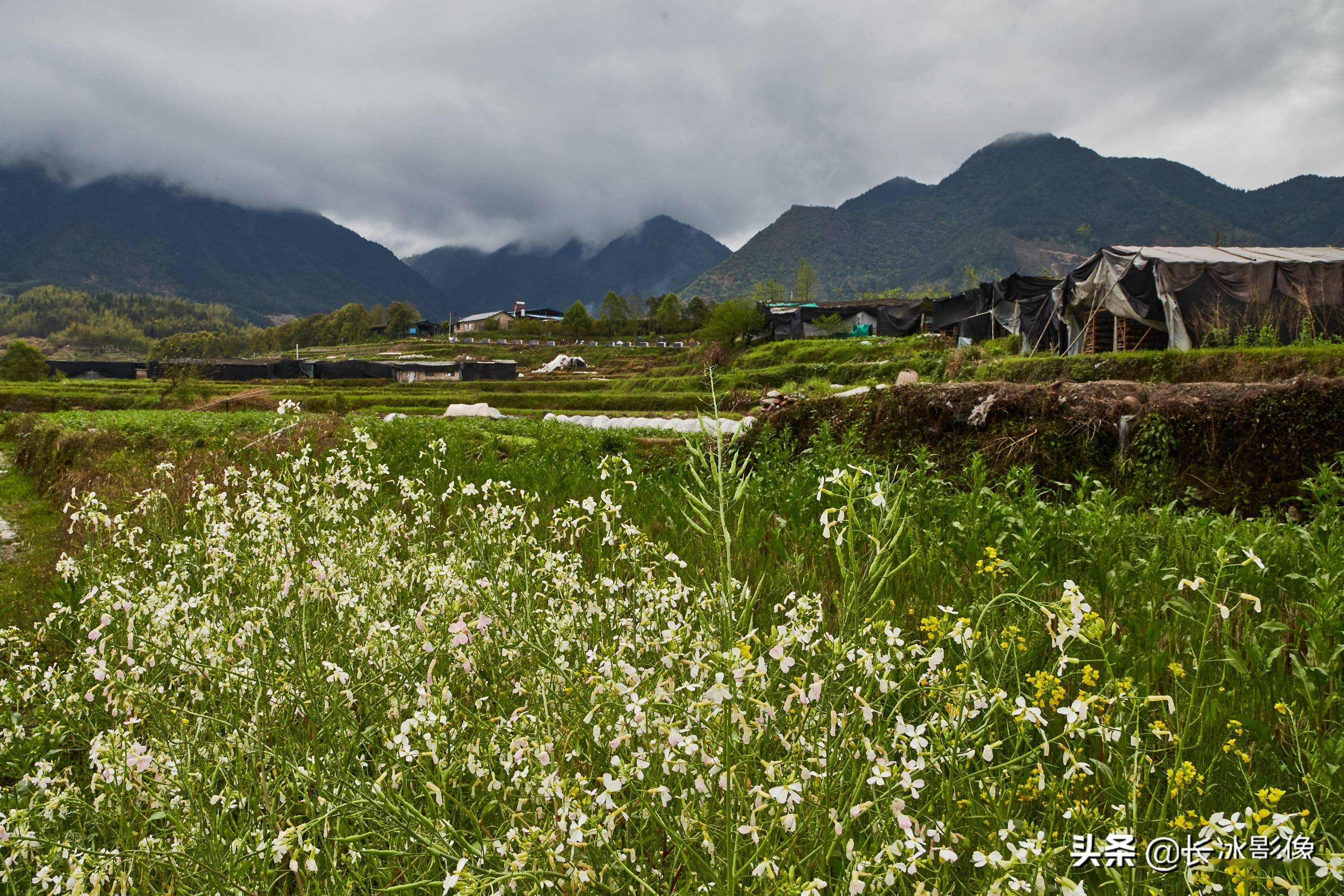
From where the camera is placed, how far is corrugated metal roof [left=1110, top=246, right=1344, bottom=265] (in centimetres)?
1895

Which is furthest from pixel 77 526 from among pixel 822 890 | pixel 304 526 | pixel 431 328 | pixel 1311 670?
pixel 431 328

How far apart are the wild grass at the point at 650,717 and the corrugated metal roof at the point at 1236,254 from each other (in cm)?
1959

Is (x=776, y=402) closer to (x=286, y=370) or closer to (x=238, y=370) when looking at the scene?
(x=286, y=370)

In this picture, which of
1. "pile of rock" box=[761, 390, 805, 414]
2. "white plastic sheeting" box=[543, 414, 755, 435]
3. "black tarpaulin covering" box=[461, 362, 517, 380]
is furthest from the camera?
"black tarpaulin covering" box=[461, 362, 517, 380]

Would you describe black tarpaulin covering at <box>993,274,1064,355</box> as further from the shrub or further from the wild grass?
the shrub

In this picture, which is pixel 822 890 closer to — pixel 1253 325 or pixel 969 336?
pixel 1253 325

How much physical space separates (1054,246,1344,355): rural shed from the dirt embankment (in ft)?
41.1

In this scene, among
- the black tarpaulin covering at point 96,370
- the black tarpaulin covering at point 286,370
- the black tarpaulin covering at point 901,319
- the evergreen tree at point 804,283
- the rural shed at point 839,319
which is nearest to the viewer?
the black tarpaulin covering at point 901,319

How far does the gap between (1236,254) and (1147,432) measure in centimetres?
1812

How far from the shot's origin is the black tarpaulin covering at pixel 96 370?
269ft

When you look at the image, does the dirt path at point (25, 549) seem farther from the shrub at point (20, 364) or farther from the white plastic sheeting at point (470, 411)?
the shrub at point (20, 364)

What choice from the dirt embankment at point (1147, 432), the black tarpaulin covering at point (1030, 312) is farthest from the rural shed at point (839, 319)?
the dirt embankment at point (1147, 432)

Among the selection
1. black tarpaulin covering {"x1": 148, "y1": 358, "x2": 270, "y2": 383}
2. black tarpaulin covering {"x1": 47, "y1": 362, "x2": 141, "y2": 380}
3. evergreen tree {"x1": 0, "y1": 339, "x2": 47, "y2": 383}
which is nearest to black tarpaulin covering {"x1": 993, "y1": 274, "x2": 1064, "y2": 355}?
evergreen tree {"x1": 0, "y1": 339, "x2": 47, "y2": 383}

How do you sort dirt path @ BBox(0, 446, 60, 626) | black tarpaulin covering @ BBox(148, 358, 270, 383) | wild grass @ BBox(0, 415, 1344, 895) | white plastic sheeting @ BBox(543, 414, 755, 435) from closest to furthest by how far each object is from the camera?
wild grass @ BBox(0, 415, 1344, 895) < dirt path @ BBox(0, 446, 60, 626) < white plastic sheeting @ BBox(543, 414, 755, 435) < black tarpaulin covering @ BBox(148, 358, 270, 383)
